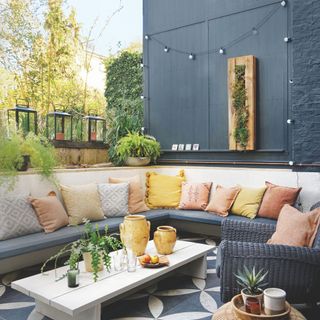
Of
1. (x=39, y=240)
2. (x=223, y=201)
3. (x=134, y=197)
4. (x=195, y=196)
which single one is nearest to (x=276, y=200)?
(x=223, y=201)

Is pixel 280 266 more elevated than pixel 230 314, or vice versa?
pixel 280 266

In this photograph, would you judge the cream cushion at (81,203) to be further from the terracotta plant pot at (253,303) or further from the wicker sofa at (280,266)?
the terracotta plant pot at (253,303)

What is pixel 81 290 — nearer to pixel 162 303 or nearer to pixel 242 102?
pixel 162 303

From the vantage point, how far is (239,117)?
4.88 m

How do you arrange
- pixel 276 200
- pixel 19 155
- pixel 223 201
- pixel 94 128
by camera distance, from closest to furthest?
pixel 19 155 < pixel 276 200 < pixel 223 201 < pixel 94 128

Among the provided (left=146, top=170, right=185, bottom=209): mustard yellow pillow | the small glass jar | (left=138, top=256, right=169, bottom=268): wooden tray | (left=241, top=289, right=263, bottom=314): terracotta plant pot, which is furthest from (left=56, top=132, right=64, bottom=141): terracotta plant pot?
(left=241, top=289, right=263, bottom=314): terracotta plant pot

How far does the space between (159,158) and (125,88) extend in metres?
1.43

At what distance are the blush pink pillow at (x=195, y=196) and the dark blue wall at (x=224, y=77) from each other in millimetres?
587

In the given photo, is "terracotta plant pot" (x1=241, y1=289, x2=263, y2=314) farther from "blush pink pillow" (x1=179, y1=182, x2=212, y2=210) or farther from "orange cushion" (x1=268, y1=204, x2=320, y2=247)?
"blush pink pillow" (x1=179, y1=182, x2=212, y2=210)

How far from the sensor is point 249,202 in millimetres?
4273

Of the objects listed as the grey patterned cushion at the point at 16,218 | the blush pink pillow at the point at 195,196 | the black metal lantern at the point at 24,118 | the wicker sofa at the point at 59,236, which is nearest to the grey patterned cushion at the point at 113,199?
the wicker sofa at the point at 59,236

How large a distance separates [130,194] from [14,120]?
169 centimetres

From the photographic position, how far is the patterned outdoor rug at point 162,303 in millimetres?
2574

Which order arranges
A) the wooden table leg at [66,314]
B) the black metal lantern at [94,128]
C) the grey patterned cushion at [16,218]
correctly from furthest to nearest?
the black metal lantern at [94,128] → the grey patterned cushion at [16,218] → the wooden table leg at [66,314]
